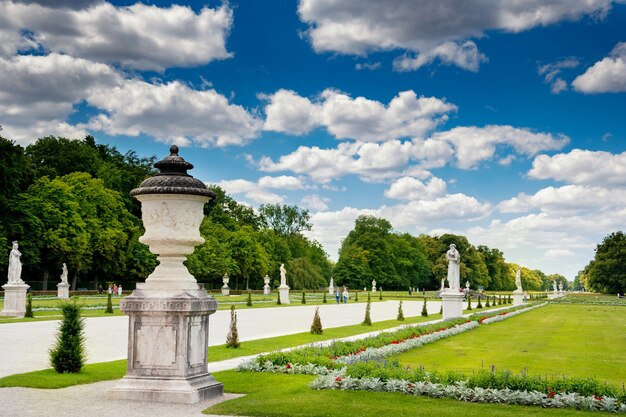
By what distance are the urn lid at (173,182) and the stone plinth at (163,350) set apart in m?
1.62

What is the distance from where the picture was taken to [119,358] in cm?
1555

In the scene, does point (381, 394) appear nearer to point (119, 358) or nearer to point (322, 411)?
point (322, 411)

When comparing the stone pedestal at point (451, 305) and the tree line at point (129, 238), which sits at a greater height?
the tree line at point (129, 238)

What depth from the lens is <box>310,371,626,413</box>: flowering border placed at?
30.3 ft

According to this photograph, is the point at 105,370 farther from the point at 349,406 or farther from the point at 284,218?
the point at 284,218

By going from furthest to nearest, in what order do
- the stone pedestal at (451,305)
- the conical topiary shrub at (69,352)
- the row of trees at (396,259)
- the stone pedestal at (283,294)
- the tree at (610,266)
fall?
the row of trees at (396,259)
the tree at (610,266)
the stone pedestal at (283,294)
the stone pedestal at (451,305)
the conical topiary shrub at (69,352)

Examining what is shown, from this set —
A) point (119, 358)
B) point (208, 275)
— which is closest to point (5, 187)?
point (208, 275)

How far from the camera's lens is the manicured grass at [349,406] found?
868 centimetres

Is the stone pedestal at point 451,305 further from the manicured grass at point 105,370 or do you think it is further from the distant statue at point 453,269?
the manicured grass at point 105,370

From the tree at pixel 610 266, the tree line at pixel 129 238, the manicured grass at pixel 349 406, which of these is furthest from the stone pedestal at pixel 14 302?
the tree at pixel 610 266

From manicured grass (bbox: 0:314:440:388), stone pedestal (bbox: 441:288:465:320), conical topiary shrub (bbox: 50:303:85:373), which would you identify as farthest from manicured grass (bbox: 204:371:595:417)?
stone pedestal (bbox: 441:288:465:320)

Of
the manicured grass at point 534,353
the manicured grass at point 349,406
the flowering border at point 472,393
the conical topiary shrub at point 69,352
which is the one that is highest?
the conical topiary shrub at point 69,352

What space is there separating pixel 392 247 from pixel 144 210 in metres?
115

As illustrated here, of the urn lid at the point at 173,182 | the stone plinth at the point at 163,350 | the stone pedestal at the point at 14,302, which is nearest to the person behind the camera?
the stone plinth at the point at 163,350
